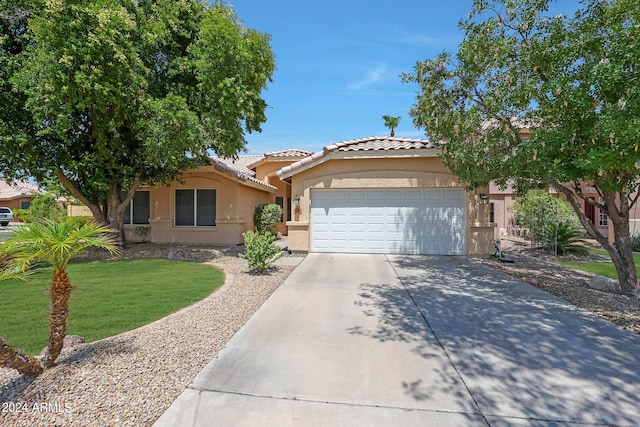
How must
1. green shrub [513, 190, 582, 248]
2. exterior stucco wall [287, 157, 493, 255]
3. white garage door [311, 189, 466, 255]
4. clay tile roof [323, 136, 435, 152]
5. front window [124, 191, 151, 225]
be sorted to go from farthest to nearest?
front window [124, 191, 151, 225] < green shrub [513, 190, 582, 248] < white garage door [311, 189, 466, 255] < exterior stucco wall [287, 157, 493, 255] < clay tile roof [323, 136, 435, 152]

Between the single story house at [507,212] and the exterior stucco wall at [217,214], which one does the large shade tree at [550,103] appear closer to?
the exterior stucco wall at [217,214]

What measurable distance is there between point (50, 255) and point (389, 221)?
10320mm

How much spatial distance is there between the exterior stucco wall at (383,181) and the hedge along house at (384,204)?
0.11ft

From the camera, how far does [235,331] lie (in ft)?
15.6

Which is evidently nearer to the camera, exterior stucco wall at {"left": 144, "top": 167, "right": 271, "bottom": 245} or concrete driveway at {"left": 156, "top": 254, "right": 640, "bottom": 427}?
concrete driveway at {"left": 156, "top": 254, "right": 640, "bottom": 427}

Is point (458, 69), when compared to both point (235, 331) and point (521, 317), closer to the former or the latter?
point (521, 317)

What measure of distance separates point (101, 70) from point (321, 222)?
851cm

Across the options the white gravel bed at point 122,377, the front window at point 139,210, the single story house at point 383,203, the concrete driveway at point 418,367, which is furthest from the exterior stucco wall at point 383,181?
the front window at point 139,210

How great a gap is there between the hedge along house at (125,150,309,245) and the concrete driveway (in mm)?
9385

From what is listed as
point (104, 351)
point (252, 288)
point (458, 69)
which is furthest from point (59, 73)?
point (458, 69)

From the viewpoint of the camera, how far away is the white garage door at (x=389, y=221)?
11.7m

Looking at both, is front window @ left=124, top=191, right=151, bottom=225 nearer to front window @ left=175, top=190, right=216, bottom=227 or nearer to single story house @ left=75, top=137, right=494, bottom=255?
front window @ left=175, top=190, right=216, bottom=227

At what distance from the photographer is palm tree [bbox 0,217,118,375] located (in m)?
2.88

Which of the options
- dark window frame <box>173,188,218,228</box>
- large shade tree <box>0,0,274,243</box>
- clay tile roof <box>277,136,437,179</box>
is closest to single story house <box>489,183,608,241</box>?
clay tile roof <box>277,136,437,179</box>
